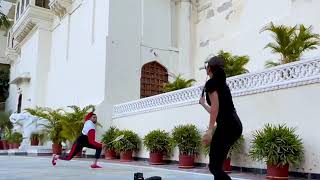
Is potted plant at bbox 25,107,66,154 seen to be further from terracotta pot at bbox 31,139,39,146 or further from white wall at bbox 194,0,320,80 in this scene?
white wall at bbox 194,0,320,80

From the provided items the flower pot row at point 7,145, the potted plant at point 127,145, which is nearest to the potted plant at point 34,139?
the flower pot row at point 7,145

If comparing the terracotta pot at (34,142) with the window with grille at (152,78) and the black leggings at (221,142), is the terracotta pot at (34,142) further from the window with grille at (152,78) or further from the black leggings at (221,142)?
the black leggings at (221,142)

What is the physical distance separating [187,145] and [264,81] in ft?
8.46

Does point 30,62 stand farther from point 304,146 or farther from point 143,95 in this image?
point 304,146

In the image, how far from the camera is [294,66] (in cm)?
768

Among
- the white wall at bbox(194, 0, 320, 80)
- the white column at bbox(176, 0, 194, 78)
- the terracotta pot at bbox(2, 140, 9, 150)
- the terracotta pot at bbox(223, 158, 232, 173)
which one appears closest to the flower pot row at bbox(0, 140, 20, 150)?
the terracotta pot at bbox(2, 140, 9, 150)

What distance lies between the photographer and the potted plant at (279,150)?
6992 mm

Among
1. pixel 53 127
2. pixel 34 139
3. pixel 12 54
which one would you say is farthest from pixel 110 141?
pixel 12 54

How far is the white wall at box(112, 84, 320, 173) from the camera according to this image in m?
7.21

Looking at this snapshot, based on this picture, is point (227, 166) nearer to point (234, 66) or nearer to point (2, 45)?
point (234, 66)

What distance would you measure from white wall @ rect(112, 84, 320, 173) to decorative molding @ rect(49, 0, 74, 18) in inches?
432

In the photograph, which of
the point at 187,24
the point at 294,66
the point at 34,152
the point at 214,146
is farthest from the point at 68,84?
the point at 214,146

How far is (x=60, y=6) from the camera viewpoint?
787 inches

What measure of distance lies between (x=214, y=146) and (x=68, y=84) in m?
15.4
